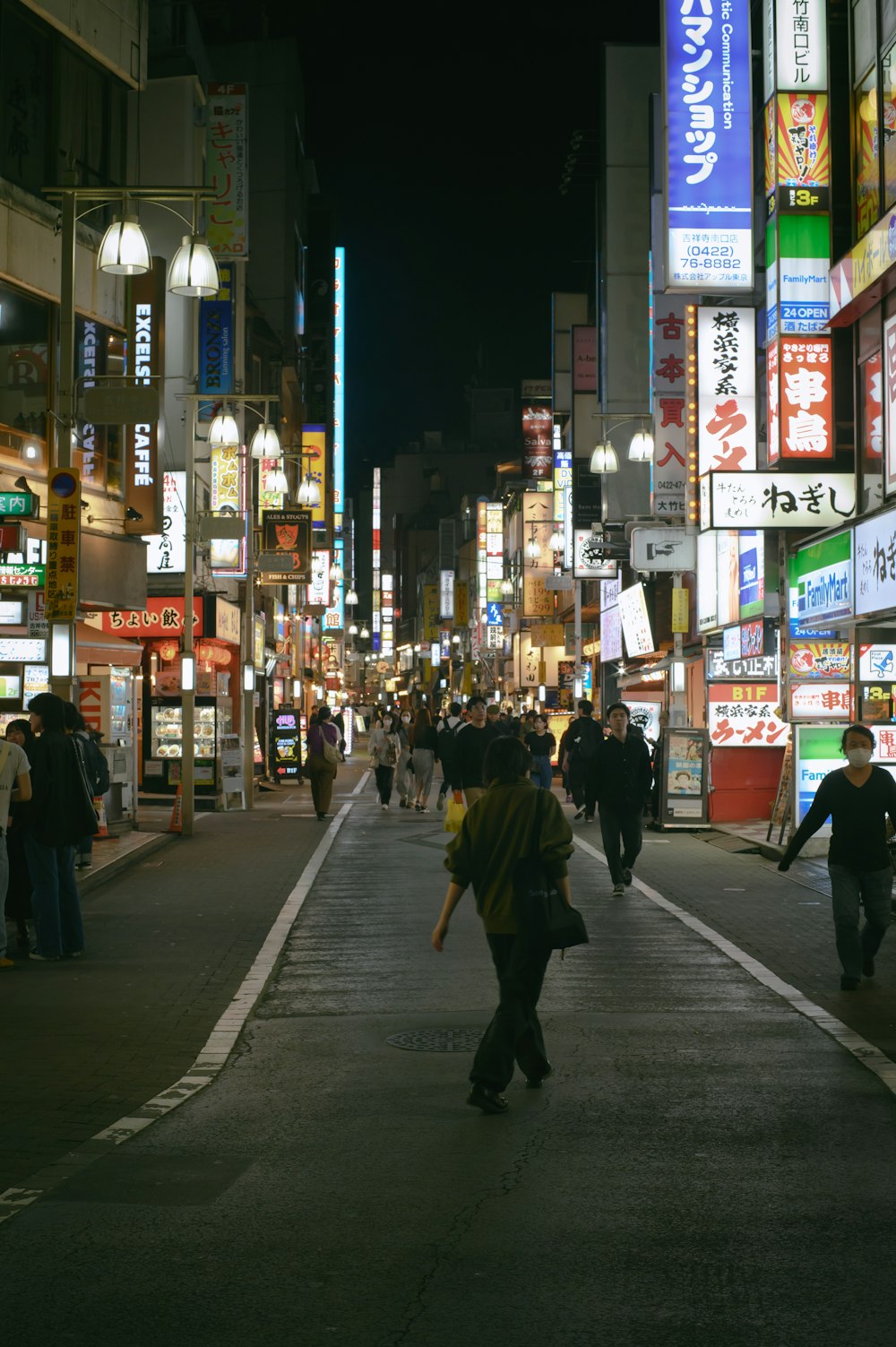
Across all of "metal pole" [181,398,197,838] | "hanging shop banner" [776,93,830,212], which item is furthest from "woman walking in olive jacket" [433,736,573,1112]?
"metal pole" [181,398,197,838]

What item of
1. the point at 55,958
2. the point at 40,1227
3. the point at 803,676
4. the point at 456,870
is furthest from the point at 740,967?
the point at 803,676

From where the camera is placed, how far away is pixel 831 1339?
14.7ft

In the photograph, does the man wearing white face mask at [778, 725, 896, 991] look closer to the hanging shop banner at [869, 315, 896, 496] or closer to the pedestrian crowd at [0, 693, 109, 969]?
the pedestrian crowd at [0, 693, 109, 969]

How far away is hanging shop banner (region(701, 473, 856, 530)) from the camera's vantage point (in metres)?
21.2

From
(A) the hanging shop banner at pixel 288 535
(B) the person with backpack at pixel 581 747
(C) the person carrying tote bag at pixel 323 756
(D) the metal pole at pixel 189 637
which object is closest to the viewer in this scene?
(D) the metal pole at pixel 189 637

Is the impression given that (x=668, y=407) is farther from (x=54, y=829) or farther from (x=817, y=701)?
(x=54, y=829)

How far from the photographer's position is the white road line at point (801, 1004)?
8.27m

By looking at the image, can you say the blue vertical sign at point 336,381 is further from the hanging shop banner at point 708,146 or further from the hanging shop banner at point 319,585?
the hanging shop banner at point 708,146

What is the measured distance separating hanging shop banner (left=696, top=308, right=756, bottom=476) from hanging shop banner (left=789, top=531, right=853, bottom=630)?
20.4ft

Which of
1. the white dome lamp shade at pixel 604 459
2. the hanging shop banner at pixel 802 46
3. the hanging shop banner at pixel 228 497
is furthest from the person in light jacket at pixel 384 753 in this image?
the hanging shop banner at pixel 802 46

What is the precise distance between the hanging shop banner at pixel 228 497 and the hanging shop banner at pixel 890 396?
64.2ft

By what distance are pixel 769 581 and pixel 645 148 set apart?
61.7 feet

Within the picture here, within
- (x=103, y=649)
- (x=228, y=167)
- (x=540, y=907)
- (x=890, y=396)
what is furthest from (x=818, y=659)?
(x=228, y=167)

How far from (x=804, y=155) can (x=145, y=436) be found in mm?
12154
